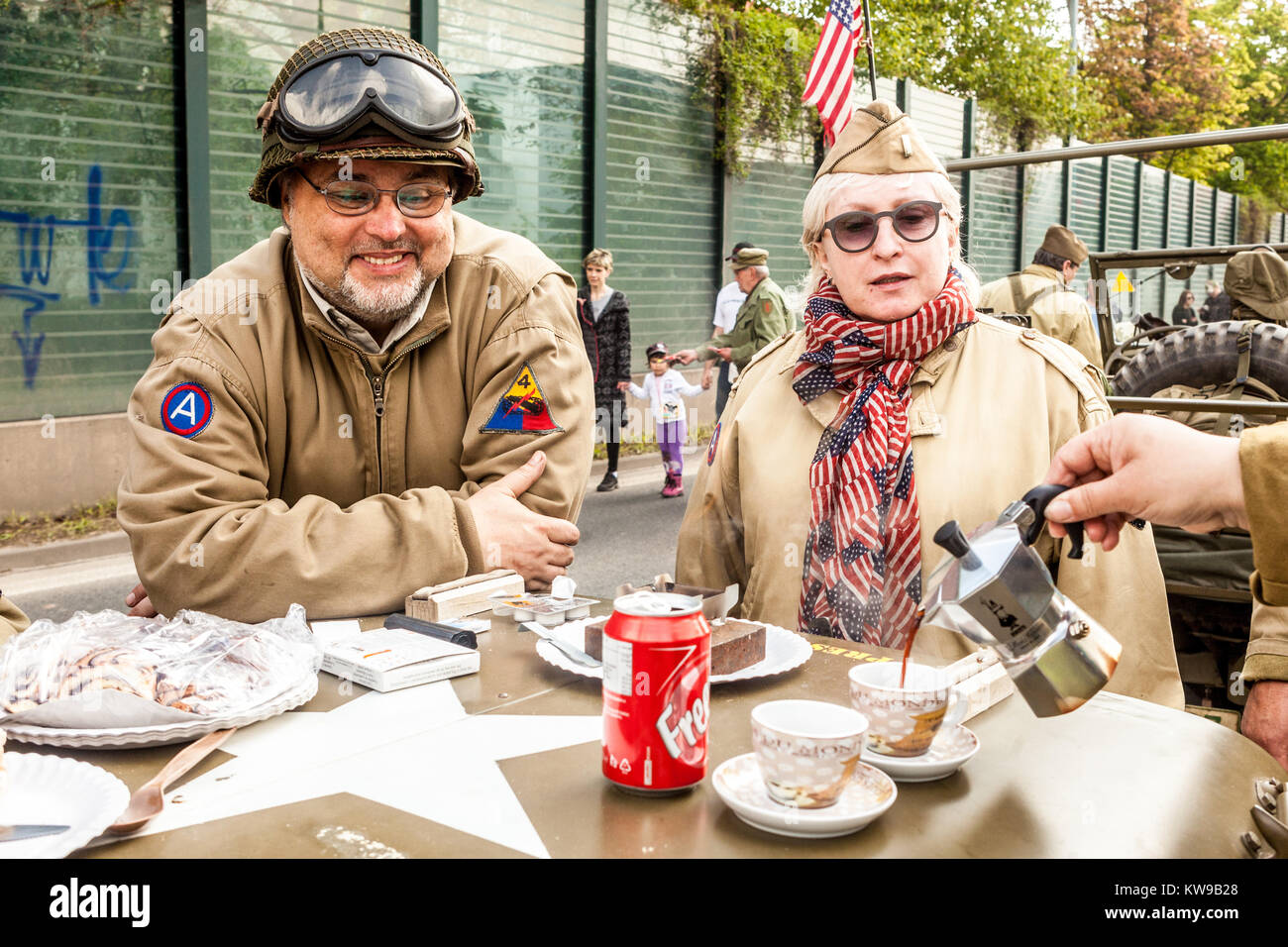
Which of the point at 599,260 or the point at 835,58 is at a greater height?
the point at 835,58

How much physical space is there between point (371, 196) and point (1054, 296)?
579cm

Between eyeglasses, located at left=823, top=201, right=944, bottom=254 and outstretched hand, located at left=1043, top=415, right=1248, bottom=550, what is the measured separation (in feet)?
4.12

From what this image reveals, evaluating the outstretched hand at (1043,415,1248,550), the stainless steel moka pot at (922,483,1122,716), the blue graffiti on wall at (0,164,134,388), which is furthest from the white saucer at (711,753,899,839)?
the blue graffiti on wall at (0,164,134,388)

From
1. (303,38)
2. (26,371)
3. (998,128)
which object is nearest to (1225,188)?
(998,128)

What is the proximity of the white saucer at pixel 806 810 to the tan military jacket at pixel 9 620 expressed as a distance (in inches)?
57.7

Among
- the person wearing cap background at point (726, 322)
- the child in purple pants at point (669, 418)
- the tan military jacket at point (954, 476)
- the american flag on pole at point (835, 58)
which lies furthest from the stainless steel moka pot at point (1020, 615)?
the person wearing cap background at point (726, 322)

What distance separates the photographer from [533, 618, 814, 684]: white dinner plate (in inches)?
75.4

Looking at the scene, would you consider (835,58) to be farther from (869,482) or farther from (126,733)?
(126,733)

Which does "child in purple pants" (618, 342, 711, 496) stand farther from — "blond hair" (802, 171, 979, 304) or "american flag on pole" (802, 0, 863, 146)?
"blond hair" (802, 171, 979, 304)

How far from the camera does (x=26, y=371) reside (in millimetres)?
8391

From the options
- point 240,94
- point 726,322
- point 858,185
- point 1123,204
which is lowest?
point 726,322

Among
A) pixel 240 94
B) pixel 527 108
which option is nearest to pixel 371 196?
pixel 240 94

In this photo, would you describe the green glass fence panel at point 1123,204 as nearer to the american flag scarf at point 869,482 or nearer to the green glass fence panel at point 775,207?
the green glass fence panel at point 775,207

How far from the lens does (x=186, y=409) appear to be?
2650 mm
